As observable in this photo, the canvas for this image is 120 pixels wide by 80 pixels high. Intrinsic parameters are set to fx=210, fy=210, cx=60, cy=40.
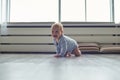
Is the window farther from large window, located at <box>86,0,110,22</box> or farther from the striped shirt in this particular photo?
the striped shirt

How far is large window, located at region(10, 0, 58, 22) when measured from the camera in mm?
5410

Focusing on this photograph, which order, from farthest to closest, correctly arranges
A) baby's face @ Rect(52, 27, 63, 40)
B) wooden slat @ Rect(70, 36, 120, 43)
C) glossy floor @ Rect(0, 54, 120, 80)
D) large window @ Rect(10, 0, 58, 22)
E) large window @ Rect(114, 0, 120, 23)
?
large window @ Rect(10, 0, 58, 22), large window @ Rect(114, 0, 120, 23), wooden slat @ Rect(70, 36, 120, 43), baby's face @ Rect(52, 27, 63, 40), glossy floor @ Rect(0, 54, 120, 80)

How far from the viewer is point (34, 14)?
542cm

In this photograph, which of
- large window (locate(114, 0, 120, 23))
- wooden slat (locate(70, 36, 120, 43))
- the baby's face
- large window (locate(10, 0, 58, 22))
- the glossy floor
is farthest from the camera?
large window (locate(10, 0, 58, 22))

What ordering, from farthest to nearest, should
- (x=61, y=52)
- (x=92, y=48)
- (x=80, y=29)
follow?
(x=80, y=29) < (x=92, y=48) < (x=61, y=52)

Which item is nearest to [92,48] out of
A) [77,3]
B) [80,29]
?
[80,29]

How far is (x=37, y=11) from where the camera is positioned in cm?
540

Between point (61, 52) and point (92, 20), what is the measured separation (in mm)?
2122

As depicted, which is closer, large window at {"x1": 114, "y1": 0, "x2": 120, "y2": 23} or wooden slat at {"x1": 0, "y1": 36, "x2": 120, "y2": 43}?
wooden slat at {"x1": 0, "y1": 36, "x2": 120, "y2": 43}

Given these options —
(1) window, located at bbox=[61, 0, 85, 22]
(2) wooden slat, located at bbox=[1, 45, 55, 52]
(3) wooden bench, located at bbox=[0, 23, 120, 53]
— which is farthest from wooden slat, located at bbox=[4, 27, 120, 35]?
(1) window, located at bbox=[61, 0, 85, 22]

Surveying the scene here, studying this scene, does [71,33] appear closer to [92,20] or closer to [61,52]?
[92,20]

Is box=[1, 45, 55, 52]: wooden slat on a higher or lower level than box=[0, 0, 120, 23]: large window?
lower

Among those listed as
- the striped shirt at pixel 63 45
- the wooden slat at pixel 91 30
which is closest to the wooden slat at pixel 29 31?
the wooden slat at pixel 91 30

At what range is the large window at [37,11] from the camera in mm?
5410
